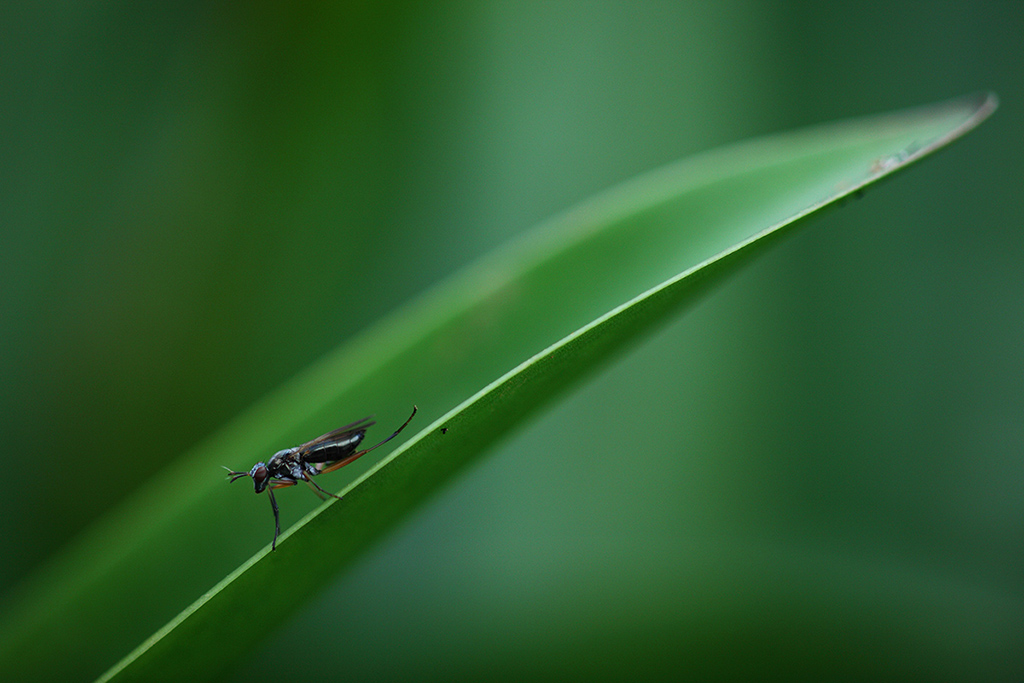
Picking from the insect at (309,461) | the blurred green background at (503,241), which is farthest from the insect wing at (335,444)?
the blurred green background at (503,241)

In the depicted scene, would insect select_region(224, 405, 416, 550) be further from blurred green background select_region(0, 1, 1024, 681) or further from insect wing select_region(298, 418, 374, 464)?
blurred green background select_region(0, 1, 1024, 681)

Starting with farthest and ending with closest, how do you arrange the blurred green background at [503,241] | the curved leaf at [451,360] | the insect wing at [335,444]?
1. the blurred green background at [503,241]
2. the insect wing at [335,444]
3. the curved leaf at [451,360]

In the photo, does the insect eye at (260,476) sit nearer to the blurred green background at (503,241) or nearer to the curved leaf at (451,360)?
the curved leaf at (451,360)

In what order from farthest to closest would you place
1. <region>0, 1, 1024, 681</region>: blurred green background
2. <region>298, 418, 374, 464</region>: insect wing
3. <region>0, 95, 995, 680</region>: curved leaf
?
<region>0, 1, 1024, 681</region>: blurred green background → <region>298, 418, 374, 464</region>: insect wing → <region>0, 95, 995, 680</region>: curved leaf

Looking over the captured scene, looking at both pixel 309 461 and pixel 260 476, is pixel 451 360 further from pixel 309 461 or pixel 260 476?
pixel 260 476

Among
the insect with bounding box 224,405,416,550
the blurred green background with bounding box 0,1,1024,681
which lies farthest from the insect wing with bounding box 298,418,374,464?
the blurred green background with bounding box 0,1,1024,681

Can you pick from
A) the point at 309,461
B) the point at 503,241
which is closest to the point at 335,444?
the point at 309,461

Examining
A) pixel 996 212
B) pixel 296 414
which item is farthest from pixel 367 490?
pixel 996 212

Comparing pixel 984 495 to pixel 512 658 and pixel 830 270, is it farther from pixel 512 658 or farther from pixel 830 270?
pixel 512 658
